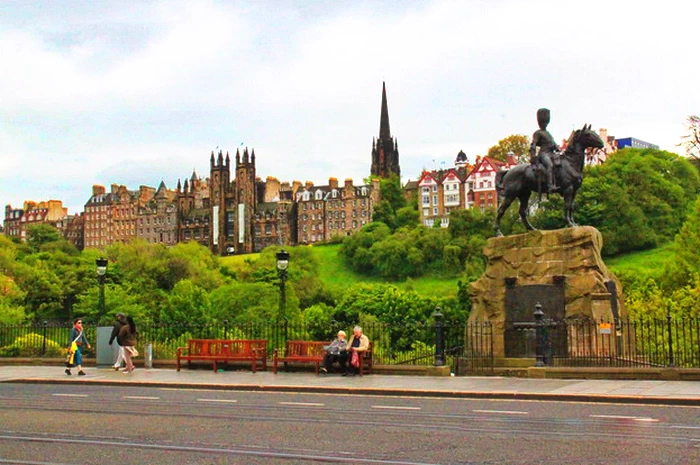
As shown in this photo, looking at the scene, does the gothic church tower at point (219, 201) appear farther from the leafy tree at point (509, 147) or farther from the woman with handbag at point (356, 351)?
the woman with handbag at point (356, 351)

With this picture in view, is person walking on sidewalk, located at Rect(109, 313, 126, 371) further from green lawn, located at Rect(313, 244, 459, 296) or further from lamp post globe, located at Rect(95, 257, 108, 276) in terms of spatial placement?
green lawn, located at Rect(313, 244, 459, 296)

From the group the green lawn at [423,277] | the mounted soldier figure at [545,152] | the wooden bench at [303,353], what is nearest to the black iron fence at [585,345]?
the mounted soldier figure at [545,152]

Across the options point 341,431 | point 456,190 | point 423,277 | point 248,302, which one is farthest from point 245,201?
point 341,431

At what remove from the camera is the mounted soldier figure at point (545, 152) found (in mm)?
26000

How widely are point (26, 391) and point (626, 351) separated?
52.0 ft

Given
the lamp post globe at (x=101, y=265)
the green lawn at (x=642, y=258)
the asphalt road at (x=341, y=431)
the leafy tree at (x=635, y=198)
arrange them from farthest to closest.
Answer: the leafy tree at (x=635, y=198)
the green lawn at (x=642, y=258)
the lamp post globe at (x=101, y=265)
the asphalt road at (x=341, y=431)

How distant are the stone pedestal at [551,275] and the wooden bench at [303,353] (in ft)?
15.8

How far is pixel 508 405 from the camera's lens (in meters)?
17.0

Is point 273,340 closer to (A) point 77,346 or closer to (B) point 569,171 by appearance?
(A) point 77,346

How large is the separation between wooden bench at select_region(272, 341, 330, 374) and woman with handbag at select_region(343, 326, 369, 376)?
99 cm

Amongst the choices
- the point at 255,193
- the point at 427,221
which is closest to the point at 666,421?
the point at 427,221

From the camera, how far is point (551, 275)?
25.3 m

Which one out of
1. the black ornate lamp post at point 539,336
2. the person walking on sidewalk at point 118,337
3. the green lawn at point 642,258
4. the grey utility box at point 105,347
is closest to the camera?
the black ornate lamp post at point 539,336

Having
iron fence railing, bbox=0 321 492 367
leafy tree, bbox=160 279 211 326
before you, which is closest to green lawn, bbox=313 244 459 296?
leafy tree, bbox=160 279 211 326
